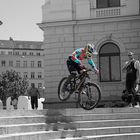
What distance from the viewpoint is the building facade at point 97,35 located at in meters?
24.3

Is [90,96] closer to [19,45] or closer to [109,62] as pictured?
[109,62]

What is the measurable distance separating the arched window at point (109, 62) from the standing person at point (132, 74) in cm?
908

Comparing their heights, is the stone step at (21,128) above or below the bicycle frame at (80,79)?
below

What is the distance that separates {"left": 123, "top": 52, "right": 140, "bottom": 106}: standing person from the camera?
14877mm

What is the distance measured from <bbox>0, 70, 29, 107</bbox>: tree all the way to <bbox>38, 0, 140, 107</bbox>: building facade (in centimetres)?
5947

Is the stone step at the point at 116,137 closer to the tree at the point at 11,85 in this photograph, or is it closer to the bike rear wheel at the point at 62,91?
the bike rear wheel at the point at 62,91

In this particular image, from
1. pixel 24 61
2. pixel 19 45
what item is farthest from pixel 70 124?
pixel 19 45

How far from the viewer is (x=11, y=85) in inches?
3396

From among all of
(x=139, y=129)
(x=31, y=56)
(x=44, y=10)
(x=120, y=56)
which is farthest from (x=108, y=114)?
(x=31, y=56)

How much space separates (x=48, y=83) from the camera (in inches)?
993

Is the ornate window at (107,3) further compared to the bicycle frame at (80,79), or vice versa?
the ornate window at (107,3)

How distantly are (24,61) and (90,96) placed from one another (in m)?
111

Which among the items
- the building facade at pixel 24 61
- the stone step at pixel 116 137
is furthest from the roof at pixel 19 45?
the stone step at pixel 116 137

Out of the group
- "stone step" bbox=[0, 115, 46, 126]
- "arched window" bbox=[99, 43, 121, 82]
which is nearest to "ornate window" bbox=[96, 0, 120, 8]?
"arched window" bbox=[99, 43, 121, 82]
